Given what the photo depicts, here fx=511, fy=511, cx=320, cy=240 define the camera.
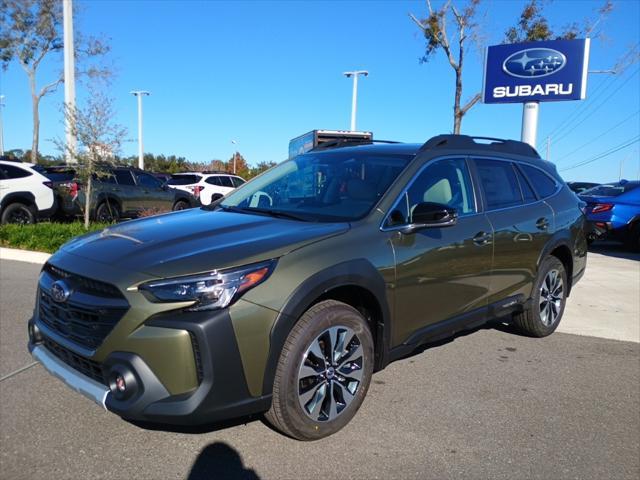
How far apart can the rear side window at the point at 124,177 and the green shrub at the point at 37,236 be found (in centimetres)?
364

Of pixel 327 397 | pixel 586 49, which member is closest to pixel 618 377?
pixel 327 397

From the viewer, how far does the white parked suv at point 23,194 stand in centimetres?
1091

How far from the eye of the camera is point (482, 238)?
13.2 ft

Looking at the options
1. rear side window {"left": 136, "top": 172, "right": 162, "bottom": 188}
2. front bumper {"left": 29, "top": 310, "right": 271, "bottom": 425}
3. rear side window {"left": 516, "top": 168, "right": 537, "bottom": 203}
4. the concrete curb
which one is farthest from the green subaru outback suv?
rear side window {"left": 136, "top": 172, "right": 162, "bottom": 188}

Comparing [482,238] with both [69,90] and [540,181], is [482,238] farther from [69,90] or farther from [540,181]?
[69,90]

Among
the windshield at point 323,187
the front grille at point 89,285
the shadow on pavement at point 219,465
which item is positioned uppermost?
the windshield at point 323,187

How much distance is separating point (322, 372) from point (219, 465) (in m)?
0.75

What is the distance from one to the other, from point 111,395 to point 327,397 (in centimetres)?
120

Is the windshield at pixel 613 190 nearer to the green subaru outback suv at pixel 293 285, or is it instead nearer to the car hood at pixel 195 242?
the green subaru outback suv at pixel 293 285

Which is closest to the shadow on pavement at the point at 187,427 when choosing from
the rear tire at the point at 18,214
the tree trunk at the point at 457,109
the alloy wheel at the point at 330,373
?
the alloy wheel at the point at 330,373

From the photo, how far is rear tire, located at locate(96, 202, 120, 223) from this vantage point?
12.7 metres

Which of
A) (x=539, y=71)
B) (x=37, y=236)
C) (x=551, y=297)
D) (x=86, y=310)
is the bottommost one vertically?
(x=37, y=236)

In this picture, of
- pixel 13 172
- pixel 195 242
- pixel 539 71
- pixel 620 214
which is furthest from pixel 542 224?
pixel 13 172

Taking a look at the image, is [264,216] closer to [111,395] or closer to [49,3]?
[111,395]
